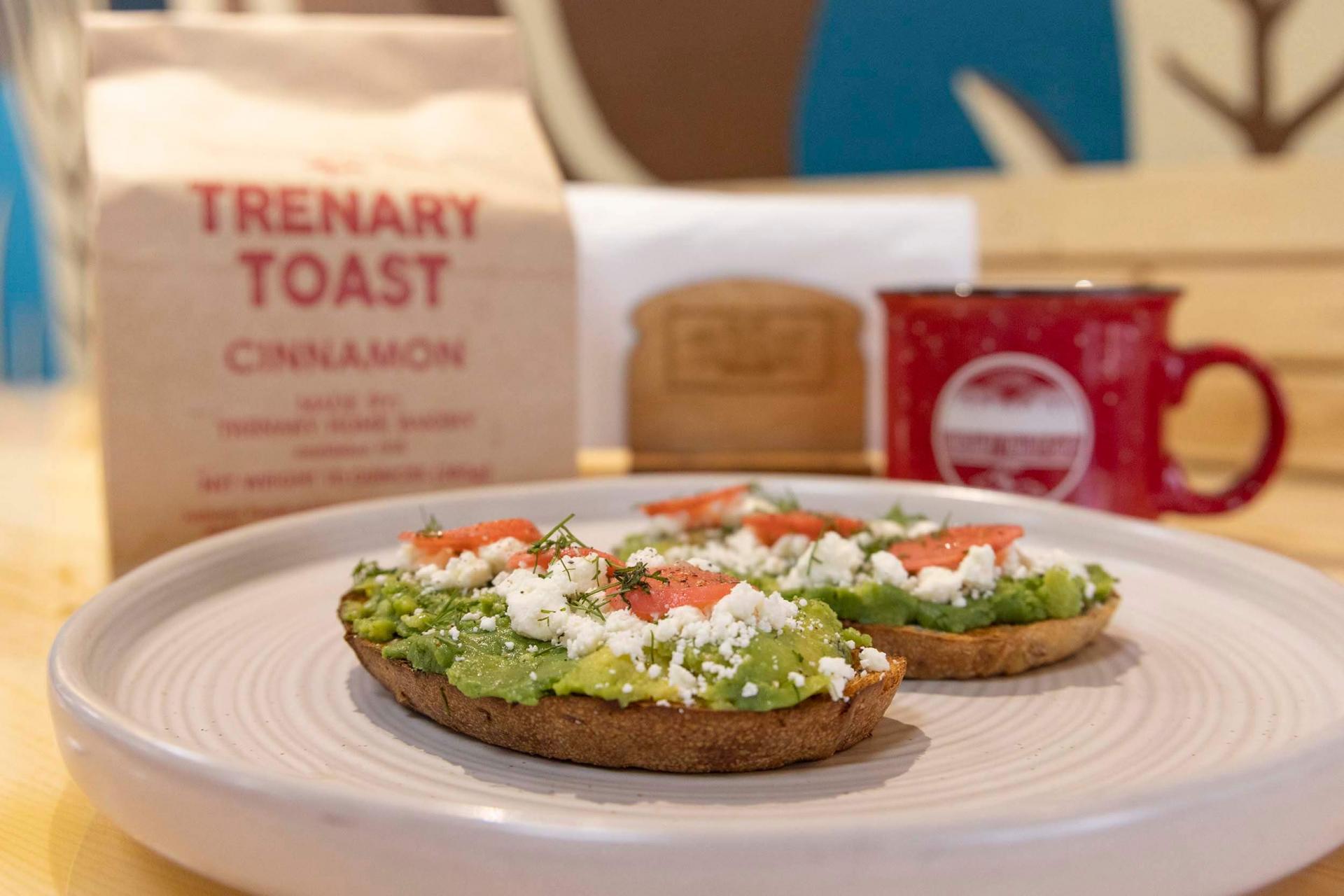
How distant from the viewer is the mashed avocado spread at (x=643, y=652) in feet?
2.76

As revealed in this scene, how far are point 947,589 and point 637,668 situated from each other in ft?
1.29

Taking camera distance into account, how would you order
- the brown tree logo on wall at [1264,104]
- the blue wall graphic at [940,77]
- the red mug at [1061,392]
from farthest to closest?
the blue wall graphic at [940,77] < the brown tree logo on wall at [1264,104] < the red mug at [1061,392]

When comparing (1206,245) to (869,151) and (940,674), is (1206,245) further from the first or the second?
(940,674)

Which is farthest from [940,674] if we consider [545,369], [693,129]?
[693,129]

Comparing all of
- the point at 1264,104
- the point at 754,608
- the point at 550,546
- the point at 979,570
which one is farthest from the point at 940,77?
the point at 754,608

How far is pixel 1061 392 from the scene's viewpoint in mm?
1564

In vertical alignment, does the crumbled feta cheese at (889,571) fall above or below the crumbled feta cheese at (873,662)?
above

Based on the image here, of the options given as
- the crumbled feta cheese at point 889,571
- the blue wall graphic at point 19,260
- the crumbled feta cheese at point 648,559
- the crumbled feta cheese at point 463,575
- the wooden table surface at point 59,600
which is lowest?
the wooden table surface at point 59,600

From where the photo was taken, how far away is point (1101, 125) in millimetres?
2869

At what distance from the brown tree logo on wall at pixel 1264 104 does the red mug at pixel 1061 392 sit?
1255mm

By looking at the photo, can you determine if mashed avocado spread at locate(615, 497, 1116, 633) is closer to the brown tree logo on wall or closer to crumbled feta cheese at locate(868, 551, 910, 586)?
crumbled feta cheese at locate(868, 551, 910, 586)

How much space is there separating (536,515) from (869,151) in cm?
212

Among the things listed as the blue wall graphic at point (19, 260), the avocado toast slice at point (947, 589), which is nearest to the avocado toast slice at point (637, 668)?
the avocado toast slice at point (947, 589)

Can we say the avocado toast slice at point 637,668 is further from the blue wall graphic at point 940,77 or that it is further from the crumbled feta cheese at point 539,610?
the blue wall graphic at point 940,77
